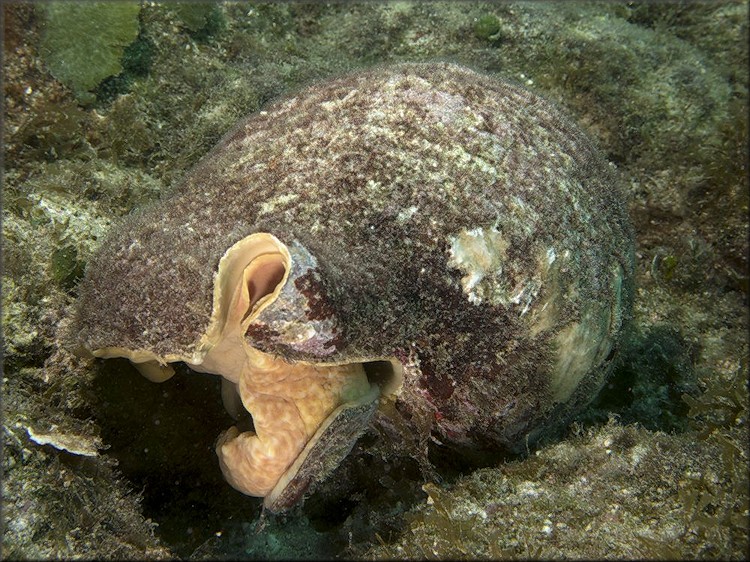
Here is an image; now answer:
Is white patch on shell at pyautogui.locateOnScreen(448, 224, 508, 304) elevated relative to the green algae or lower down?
lower down

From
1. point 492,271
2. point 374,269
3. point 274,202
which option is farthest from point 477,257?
point 274,202

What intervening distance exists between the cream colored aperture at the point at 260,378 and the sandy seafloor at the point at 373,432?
45 cm

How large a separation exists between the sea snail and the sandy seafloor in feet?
1.09

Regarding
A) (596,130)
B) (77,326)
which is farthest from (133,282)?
(596,130)

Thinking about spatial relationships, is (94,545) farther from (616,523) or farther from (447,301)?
Answer: (616,523)

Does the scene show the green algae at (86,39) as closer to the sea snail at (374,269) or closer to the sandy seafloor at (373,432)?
the sandy seafloor at (373,432)

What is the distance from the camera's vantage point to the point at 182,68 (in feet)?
12.7

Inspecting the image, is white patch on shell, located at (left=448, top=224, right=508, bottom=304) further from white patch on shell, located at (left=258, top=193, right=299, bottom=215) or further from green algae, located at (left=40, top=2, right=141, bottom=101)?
green algae, located at (left=40, top=2, right=141, bottom=101)

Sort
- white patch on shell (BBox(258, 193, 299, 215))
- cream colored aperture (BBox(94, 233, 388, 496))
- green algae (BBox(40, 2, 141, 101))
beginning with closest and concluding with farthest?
cream colored aperture (BBox(94, 233, 388, 496)) → white patch on shell (BBox(258, 193, 299, 215)) → green algae (BBox(40, 2, 141, 101))

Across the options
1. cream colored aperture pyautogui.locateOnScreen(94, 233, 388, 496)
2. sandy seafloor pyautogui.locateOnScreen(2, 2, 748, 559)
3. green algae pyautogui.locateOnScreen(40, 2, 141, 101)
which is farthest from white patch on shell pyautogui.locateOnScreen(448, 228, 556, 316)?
green algae pyautogui.locateOnScreen(40, 2, 141, 101)

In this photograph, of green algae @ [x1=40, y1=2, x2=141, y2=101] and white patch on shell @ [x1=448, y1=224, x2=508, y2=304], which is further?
green algae @ [x1=40, y1=2, x2=141, y2=101]

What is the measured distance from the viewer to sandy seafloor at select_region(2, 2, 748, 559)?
6.99ft

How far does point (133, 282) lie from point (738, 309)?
4490 mm

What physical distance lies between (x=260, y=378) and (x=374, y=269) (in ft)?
2.48
